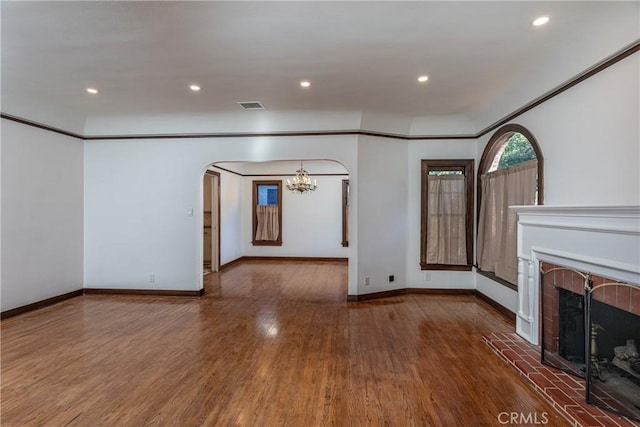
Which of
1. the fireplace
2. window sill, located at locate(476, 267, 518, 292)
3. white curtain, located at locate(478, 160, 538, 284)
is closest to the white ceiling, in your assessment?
white curtain, located at locate(478, 160, 538, 284)

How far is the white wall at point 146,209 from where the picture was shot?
17.0ft

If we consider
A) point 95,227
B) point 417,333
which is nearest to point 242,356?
point 417,333

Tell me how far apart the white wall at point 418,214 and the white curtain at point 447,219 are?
7.7 inches

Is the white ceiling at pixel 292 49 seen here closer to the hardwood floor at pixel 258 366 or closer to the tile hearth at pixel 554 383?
the tile hearth at pixel 554 383

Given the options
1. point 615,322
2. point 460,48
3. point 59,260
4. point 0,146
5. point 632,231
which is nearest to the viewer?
point 632,231

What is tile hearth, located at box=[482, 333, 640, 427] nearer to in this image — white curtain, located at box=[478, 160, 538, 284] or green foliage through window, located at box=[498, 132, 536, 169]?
white curtain, located at box=[478, 160, 538, 284]

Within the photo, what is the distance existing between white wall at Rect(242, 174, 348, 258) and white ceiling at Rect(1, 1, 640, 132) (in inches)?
171

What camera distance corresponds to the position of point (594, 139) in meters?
2.69

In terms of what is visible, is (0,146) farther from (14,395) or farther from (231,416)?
(231,416)

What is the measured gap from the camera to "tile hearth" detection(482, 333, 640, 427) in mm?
2051

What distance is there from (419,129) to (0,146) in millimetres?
5899

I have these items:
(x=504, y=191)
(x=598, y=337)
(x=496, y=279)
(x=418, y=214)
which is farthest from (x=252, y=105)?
(x=598, y=337)

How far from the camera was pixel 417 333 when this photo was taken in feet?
11.9

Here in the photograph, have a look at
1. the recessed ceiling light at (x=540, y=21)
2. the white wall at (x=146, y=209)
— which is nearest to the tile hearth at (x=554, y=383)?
the recessed ceiling light at (x=540, y=21)
